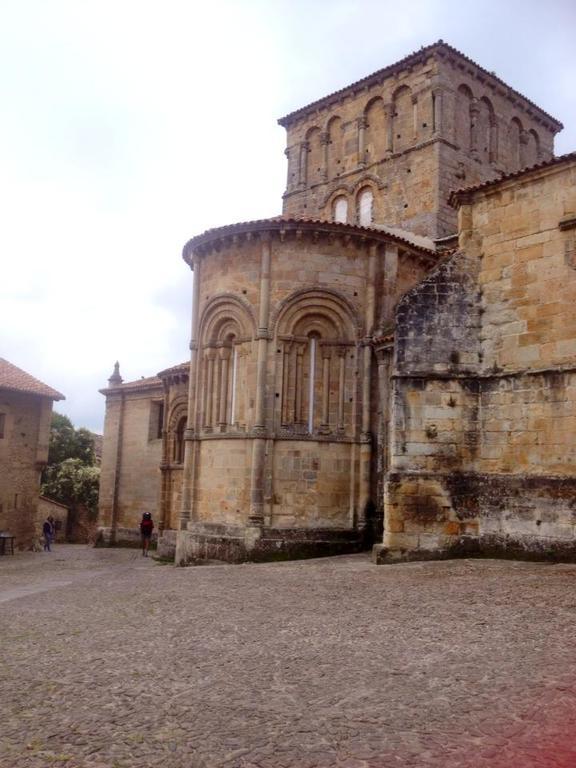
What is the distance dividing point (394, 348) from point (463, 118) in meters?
14.0

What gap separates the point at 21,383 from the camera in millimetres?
26406

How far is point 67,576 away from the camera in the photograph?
1532 cm

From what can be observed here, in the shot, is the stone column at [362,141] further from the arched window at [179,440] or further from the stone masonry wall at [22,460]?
the stone masonry wall at [22,460]

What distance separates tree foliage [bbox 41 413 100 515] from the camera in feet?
130

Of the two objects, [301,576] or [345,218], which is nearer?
[301,576]

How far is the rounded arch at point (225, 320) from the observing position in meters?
16.6

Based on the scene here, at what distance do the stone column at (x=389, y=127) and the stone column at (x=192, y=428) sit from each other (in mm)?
9889

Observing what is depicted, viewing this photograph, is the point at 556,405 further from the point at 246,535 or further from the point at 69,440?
the point at 69,440

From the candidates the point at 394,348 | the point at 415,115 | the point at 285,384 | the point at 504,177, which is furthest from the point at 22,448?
the point at 504,177

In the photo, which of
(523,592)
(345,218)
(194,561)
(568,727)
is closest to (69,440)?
(345,218)

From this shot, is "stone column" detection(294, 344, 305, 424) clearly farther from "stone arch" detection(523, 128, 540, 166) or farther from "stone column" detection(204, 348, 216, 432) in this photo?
"stone arch" detection(523, 128, 540, 166)

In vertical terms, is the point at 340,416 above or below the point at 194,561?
above

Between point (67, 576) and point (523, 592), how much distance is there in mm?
10239

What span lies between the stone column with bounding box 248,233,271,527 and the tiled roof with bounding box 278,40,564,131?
11577 mm
